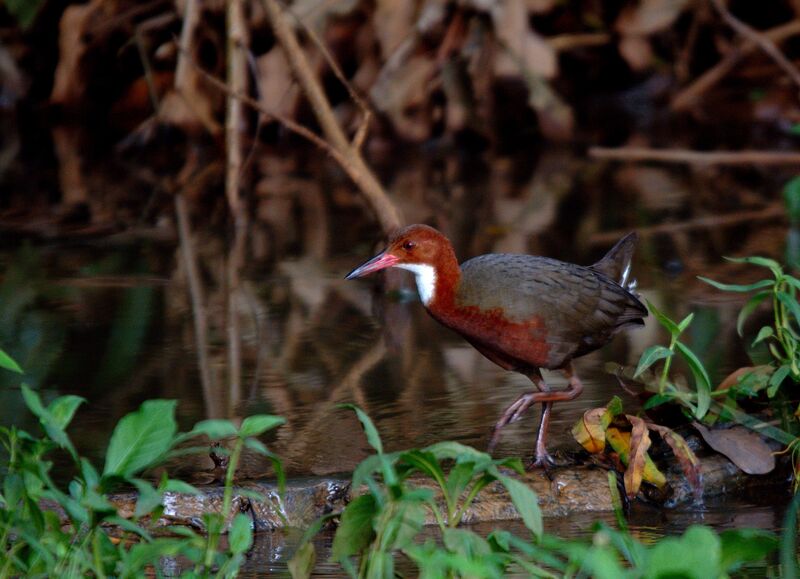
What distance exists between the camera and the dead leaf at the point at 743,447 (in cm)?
407

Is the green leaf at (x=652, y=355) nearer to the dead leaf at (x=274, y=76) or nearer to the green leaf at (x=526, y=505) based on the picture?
the green leaf at (x=526, y=505)

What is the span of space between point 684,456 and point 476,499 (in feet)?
2.02

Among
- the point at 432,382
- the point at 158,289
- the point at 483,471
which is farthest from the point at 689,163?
the point at 483,471

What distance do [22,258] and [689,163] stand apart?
5.58 meters

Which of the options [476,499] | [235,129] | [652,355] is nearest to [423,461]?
[476,499]

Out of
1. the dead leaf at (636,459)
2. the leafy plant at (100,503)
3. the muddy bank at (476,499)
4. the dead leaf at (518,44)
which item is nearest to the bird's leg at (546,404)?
the muddy bank at (476,499)

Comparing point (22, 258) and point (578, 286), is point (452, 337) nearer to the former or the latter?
point (578, 286)

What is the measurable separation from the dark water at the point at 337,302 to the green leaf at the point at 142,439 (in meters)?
0.64

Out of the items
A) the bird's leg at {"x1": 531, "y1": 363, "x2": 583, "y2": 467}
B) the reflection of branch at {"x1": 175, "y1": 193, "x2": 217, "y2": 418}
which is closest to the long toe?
the bird's leg at {"x1": 531, "y1": 363, "x2": 583, "y2": 467}

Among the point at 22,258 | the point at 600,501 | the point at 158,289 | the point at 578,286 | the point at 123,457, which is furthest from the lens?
the point at 22,258

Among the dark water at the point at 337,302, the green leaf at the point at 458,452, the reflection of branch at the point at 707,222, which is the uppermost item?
the green leaf at the point at 458,452

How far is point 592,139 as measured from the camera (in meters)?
12.2

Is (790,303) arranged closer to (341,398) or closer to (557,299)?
(557,299)

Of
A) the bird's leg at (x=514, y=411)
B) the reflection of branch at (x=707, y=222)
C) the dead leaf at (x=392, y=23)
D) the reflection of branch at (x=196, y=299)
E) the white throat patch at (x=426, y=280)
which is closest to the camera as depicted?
the bird's leg at (x=514, y=411)
